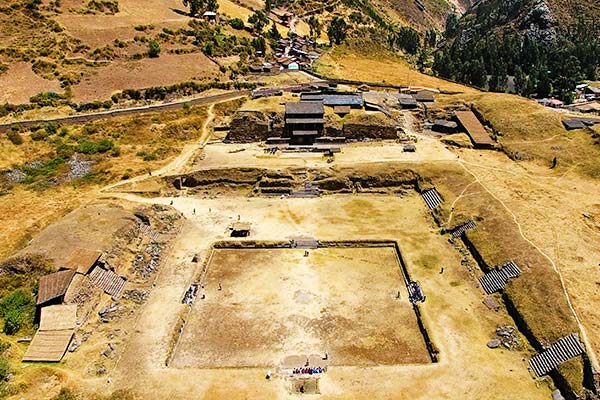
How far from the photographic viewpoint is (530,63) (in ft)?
447

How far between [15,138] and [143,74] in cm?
2964

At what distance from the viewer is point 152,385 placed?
1324 inches

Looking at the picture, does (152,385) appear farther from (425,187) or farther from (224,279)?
(425,187)

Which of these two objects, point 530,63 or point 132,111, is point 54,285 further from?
point 530,63

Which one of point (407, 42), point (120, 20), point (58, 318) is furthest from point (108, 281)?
point (407, 42)

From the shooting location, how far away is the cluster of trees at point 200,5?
388 feet

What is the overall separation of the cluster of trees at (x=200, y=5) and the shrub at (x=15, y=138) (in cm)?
6263

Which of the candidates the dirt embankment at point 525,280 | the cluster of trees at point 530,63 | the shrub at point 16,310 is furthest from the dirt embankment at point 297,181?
the cluster of trees at point 530,63

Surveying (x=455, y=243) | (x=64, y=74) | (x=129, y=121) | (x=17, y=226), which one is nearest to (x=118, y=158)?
(x=129, y=121)

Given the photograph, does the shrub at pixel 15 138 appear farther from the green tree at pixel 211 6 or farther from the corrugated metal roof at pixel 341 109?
the green tree at pixel 211 6

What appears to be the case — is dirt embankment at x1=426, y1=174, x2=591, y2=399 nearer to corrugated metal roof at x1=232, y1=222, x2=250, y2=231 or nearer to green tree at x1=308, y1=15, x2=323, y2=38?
corrugated metal roof at x1=232, y1=222, x2=250, y2=231

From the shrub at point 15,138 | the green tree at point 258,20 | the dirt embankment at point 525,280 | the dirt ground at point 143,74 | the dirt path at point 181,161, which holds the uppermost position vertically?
→ the green tree at point 258,20

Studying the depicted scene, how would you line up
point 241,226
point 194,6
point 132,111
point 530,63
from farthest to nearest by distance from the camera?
point 530,63
point 194,6
point 132,111
point 241,226

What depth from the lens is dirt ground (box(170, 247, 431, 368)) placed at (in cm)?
3678
